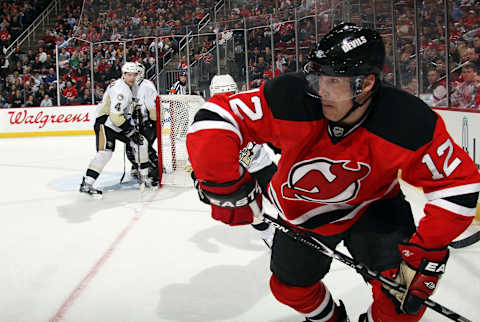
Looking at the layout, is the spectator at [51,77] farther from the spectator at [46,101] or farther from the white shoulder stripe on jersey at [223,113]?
the white shoulder stripe on jersey at [223,113]

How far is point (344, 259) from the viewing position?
5.05ft

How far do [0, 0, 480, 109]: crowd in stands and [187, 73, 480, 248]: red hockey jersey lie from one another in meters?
2.67

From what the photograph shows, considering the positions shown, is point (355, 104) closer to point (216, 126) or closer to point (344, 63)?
point (344, 63)

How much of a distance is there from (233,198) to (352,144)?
35 cm

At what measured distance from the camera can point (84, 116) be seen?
923 centimetres

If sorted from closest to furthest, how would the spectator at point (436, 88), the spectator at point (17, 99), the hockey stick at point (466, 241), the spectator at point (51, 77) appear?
the hockey stick at point (466, 241)
the spectator at point (436, 88)
the spectator at point (17, 99)
the spectator at point (51, 77)

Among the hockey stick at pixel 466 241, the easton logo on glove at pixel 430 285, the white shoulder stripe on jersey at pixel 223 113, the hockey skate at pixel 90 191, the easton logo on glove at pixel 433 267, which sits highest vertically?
the white shoulder stripe on jersey at pixel 223 113

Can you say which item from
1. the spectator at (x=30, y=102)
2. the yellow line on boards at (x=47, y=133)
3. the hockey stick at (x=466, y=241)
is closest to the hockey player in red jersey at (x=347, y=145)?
the hockey stick at (x=466, y=241)

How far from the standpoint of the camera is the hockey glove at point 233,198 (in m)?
1.26

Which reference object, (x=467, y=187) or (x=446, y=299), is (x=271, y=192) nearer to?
(x=467, y=187)

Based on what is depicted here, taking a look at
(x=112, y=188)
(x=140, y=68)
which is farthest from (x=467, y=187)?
(x=112, y=188)

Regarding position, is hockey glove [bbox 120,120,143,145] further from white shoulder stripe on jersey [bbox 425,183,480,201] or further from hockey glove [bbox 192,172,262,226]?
white shoulder stripe on jersey [bbox 425,183,480,201]

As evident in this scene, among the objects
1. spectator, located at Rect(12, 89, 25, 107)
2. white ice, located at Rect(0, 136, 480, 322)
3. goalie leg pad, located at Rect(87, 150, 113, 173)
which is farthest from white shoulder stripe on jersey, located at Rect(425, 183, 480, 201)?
spectator, located at Rect(12, 89, 25, 107)

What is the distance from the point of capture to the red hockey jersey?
1.23 meters
